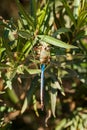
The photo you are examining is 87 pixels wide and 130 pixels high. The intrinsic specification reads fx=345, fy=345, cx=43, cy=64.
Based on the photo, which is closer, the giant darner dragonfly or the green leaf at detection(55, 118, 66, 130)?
the giant darner dragonfly

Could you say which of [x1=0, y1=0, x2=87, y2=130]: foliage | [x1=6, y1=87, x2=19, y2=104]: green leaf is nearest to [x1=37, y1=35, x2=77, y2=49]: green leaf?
[x1=0, y1=0, x2=87, y2=130]: foliage

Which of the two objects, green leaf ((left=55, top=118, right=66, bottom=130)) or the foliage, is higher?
the foliage

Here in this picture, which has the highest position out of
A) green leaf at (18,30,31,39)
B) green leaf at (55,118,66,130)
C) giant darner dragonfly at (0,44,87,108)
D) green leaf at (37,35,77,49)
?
green leaf at (18,30,31,39)

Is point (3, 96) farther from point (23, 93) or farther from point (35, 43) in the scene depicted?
point (35, 43)

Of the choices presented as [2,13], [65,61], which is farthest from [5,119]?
[2,13]

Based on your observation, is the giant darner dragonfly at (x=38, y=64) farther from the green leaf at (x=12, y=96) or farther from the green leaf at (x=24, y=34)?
the green leaf at (x=12, y=96)

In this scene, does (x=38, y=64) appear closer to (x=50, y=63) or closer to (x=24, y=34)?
(x=50, y=63)

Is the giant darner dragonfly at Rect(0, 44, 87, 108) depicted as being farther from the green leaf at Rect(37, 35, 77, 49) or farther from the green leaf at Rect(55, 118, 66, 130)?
the green leaf at Rect(55, 118, 66, 130)

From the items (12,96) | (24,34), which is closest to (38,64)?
(24,34)
